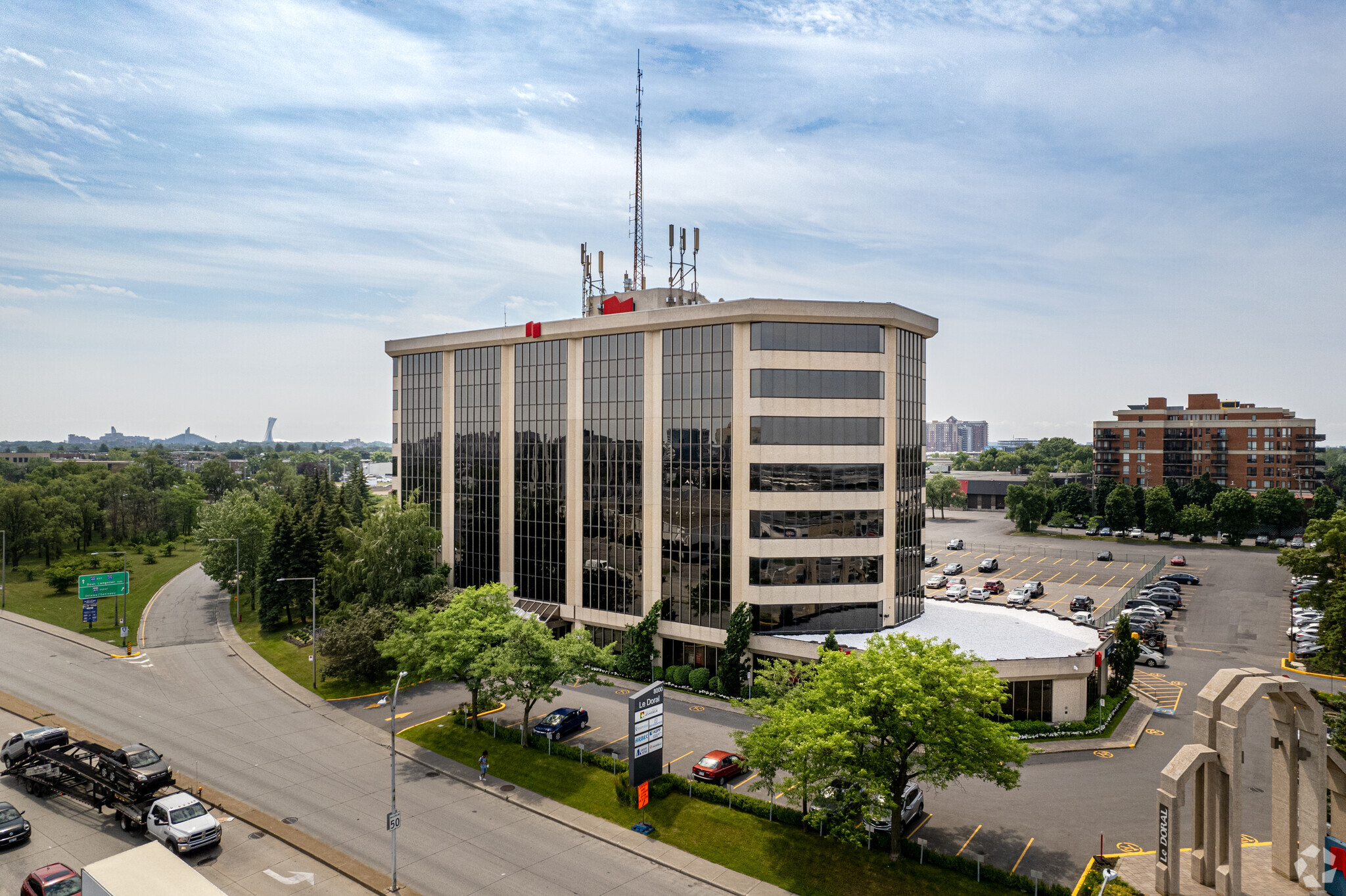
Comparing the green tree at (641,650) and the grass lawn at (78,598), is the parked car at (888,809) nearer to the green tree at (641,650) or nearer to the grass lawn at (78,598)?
the green tree at (641,650)

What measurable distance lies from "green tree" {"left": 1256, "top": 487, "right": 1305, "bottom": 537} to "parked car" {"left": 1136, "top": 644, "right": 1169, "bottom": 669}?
77.1 meters

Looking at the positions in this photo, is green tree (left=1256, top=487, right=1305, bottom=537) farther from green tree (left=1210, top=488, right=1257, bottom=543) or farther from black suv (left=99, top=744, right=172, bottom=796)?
black suv (left=99, top=744, right=172, bottom=796)

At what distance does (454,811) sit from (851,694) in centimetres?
1968

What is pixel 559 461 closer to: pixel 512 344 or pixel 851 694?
pixel 512 344

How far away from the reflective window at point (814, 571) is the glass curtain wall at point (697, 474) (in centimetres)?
254

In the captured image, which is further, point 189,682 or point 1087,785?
point 189,682

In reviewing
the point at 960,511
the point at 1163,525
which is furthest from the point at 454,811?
the point at 960,511

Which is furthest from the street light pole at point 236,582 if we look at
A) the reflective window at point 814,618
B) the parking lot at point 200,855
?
the reflective window at point 814,618

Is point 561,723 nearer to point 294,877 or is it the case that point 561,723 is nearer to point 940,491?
point 294,877

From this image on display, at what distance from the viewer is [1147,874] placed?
29.0m

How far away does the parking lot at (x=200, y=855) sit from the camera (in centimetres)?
2873

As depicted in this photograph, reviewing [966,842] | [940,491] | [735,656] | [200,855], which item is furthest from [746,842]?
[940,491]

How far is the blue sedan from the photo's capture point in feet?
142

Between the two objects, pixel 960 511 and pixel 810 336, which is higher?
pixel 810 336
